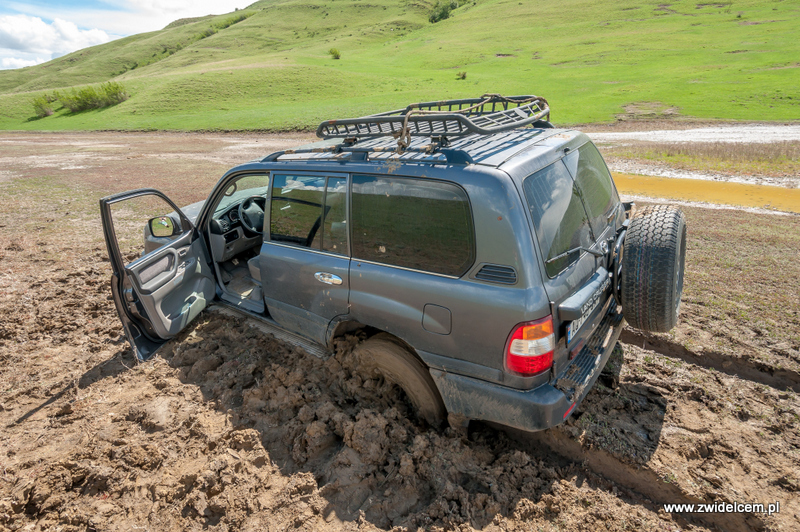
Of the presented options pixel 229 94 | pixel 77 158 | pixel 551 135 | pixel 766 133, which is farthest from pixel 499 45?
pixel 551 135

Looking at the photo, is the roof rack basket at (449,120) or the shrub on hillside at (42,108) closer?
the roof rack basket at (449,120)

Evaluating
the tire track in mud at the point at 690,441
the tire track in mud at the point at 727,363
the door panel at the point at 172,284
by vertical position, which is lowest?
the tire track in mud at the point at 727,363

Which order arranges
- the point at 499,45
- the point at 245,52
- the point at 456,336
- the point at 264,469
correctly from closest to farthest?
the point at 456,336, the point at 264,469, the point at 499,45, the point at 245,52

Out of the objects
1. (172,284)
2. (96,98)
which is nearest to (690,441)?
(172,284)

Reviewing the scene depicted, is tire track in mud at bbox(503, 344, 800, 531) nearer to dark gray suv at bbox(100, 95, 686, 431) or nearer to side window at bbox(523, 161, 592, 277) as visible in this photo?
dark gray suv at bbox(100, 95, 686, 431)

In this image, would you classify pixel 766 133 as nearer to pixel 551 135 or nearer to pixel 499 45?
pixel 551 135

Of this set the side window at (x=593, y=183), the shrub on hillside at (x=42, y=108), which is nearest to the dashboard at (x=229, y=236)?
the side window at (x=593, y=183)

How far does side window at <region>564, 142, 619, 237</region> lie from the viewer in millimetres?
3119

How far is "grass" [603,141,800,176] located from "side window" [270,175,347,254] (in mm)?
14229

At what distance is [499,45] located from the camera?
6362cm

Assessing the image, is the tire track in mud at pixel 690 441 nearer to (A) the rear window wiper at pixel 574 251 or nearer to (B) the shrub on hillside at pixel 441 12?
(A) the rear window wiper at pixel 574 251

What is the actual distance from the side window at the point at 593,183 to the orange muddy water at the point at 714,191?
858 cm

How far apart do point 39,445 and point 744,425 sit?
537 centimetres

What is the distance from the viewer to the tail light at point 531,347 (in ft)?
8.28
